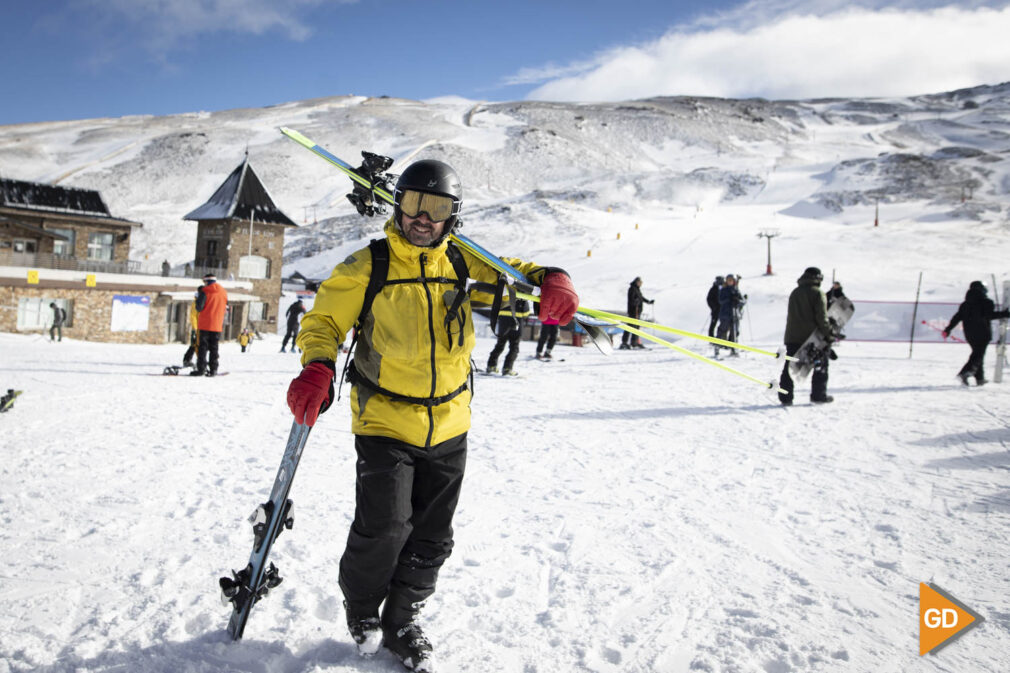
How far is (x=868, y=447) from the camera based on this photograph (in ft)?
21.2

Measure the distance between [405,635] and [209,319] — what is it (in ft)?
30.3

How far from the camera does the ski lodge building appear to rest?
23.9 meters

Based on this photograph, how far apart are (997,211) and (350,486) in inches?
2190

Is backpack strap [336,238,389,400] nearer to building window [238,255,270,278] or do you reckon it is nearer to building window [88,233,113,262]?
building window [88,233,113,262]

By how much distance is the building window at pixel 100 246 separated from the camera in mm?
32500

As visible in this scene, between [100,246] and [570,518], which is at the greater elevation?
[100,246]

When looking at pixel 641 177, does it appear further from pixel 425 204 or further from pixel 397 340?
pixel 397 340

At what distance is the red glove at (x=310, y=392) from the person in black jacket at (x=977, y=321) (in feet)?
35.9

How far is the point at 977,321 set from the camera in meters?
9.89

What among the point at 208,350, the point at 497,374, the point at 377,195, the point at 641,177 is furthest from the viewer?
the point at 641,177

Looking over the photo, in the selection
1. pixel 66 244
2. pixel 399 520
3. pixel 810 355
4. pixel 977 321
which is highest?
pixel 66 244

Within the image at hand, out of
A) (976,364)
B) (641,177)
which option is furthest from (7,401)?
(641,177)

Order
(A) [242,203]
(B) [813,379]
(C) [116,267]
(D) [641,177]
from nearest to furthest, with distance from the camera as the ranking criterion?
(B) [813,379]
(C) [116,267]
(A) [242,203]
(D) [641,177]

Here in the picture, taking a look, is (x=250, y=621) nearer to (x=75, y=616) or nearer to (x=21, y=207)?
(x=75, y=616)
